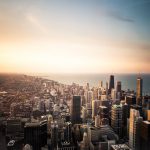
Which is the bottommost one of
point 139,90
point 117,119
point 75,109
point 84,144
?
point 84,144

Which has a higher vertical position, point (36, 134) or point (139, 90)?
point (139, 90)

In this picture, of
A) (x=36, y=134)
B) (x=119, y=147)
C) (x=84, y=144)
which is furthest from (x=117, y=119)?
(x=36, y=134)

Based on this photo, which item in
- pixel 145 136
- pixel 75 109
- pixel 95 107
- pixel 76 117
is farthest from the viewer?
pixel 95 107

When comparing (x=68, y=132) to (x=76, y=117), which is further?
(x=76, y=117)

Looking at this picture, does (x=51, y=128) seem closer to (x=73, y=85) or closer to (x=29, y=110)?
(x=29, y=110)

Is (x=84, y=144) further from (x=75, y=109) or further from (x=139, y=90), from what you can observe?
(x=139, y=90)

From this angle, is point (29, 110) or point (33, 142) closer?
point (33, 142)

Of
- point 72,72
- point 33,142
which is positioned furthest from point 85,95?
point 33,142

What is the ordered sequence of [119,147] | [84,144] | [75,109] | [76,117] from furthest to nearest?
[75,109], [76,117], [84,144], [119,147]
